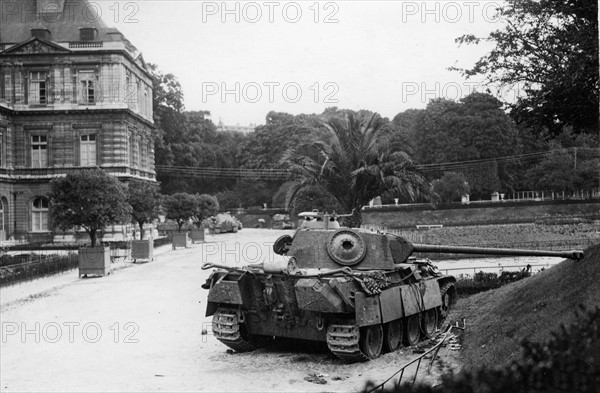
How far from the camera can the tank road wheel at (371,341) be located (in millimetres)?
10711

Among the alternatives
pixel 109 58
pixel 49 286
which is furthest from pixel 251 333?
Answer: pixel 109 58

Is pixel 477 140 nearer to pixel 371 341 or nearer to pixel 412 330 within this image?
pixel 412 330

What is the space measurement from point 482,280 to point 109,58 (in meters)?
30.9

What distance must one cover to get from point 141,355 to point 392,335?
437 cm

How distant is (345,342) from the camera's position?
10211 mm

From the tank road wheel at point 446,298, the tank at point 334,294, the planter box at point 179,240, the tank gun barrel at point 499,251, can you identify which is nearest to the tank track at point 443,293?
the tank road wheel at point 446,298

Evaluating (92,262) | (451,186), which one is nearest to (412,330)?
(92,262)

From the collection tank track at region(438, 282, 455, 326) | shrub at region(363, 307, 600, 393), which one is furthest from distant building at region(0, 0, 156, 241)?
shrub at region(363, 307, 600, 393)

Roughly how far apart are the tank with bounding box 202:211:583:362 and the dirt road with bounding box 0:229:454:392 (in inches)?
17.5

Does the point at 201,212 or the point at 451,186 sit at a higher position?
the point at 451,186

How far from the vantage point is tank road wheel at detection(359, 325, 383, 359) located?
35.1 feet

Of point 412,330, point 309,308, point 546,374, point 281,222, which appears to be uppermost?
point 281,222

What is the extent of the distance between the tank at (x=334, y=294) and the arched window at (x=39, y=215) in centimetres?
3310

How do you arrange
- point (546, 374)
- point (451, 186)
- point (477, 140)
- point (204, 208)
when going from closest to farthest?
1. point (546, 374)
2. point (204, 208)
3. point (451, 186)
4. point (477, 140)
